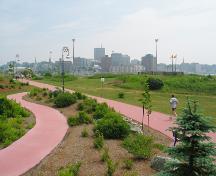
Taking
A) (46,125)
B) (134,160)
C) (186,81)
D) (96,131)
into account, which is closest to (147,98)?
(96,131)

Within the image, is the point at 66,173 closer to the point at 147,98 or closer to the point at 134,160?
the point at 134,160

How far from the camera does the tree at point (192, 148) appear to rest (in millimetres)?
6566

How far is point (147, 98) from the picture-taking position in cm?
1942

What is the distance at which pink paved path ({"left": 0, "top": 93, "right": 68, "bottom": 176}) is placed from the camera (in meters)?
12.2

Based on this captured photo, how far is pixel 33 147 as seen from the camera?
1500cm

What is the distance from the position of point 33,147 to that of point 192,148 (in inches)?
365

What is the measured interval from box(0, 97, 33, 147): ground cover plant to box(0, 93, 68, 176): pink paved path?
317 mm

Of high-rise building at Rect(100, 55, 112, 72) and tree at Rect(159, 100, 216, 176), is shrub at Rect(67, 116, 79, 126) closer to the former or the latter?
tree at Rect(159, 100, 216, 176)

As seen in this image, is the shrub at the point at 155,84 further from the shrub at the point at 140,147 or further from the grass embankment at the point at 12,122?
the shrub at the point at 140,147

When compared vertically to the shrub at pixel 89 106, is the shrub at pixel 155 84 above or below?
above

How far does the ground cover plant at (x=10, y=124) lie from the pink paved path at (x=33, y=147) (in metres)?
0.32

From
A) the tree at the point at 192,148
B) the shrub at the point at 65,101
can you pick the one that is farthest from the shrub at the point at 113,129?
the shrub at the point at 65,101

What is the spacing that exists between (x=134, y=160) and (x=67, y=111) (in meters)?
14.8

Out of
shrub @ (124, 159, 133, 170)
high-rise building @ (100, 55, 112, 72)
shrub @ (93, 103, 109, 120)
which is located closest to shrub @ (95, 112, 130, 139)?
shrub @ (124, 159, 133, 170)
